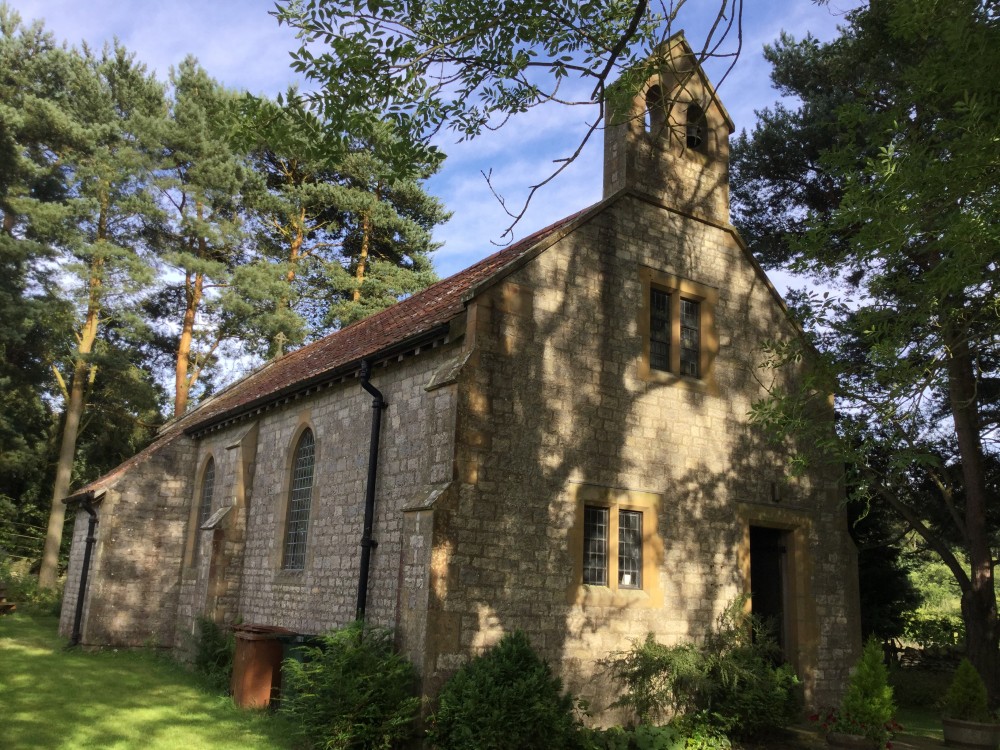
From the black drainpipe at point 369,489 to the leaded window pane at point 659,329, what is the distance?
4.36m

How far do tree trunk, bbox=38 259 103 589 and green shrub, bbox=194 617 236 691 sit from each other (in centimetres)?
1711

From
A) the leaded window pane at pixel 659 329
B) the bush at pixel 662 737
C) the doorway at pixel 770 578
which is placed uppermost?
the leaded window pane at pixel 659 329

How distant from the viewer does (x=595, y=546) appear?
463 inches

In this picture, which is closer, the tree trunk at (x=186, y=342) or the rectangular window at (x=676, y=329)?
the rectangular window at (x=676, y=329)

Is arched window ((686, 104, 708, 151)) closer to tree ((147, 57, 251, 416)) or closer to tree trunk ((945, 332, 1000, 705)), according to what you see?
tree trunk ((945, 332, 1000, 705))

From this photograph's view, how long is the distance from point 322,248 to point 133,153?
27.2 feet

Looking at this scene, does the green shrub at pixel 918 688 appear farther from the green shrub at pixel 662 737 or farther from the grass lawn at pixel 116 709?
the grass lawn at pixel 116 709

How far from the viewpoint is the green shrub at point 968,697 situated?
12.4 metres

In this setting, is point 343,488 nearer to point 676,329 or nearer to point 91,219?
point 676,329

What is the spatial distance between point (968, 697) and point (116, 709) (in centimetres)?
1264

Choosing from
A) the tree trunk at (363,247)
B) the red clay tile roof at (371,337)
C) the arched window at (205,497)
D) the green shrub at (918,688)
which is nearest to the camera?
the red clay tile roof at (371,337)

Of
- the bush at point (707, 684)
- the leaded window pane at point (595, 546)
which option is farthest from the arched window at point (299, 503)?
the bush at point (707, 684)

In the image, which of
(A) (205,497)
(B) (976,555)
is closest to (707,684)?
(B) (976,555)

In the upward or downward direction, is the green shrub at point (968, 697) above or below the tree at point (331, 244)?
below
